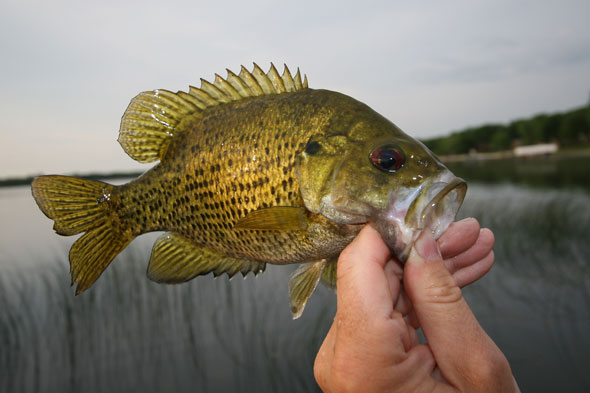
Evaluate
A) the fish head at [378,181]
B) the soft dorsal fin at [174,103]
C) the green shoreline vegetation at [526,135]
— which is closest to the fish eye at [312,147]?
the fish head at [378,181]

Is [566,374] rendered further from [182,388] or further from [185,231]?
[185,231]

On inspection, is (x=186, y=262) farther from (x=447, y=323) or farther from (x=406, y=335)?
(x=447, y=323)

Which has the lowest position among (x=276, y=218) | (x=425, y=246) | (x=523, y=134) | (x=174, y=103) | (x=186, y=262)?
(x=523, y=134)

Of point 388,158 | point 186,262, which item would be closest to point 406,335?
point 388,158

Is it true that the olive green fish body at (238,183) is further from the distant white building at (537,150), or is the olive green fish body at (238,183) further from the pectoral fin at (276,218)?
the distant white building at (537,150)

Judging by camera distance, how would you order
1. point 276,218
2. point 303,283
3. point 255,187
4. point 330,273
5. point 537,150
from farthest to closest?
point 537,150 → point 330,273 → point 303,283 → point 255,187 → point 276,218

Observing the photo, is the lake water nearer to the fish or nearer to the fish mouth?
the fish

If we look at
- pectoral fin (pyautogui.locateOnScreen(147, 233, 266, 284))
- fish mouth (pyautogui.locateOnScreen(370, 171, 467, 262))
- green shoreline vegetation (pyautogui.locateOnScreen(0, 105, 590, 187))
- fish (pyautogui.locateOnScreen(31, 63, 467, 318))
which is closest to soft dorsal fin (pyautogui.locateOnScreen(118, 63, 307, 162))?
fish (pyautogui.locateOnScreen(31, 63, 467, 318))
